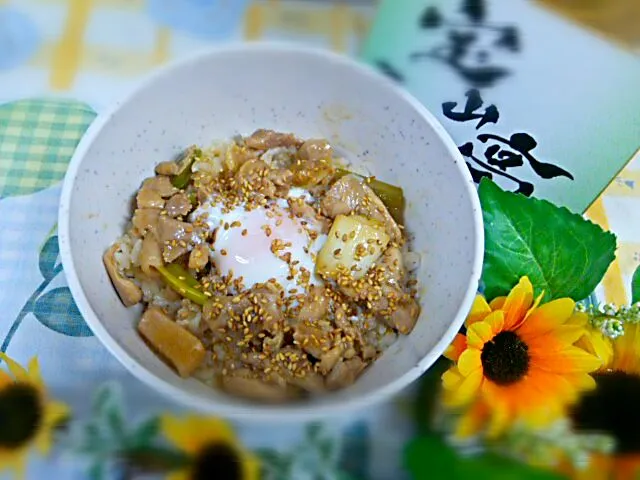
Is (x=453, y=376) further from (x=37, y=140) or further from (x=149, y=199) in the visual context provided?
(x=37, y=140)

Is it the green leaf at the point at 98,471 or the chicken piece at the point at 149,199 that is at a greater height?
the green leaf at the point at 98,471

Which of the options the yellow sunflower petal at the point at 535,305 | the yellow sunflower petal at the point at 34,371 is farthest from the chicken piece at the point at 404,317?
the yellow sunflower petal at the point at 34,371

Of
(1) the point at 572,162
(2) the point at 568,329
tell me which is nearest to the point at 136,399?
(2) the point at 568,329

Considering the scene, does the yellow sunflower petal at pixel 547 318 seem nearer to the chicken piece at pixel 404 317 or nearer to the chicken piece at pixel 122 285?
the chicken piece at pixel 404 317

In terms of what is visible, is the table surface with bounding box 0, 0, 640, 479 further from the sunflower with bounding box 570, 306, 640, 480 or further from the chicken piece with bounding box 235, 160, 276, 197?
the sunflower with bounding box 570, 306, 640, 480

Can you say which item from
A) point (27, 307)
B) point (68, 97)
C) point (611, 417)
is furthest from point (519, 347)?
point (68, 97)

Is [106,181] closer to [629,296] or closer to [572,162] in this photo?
[572,162]
